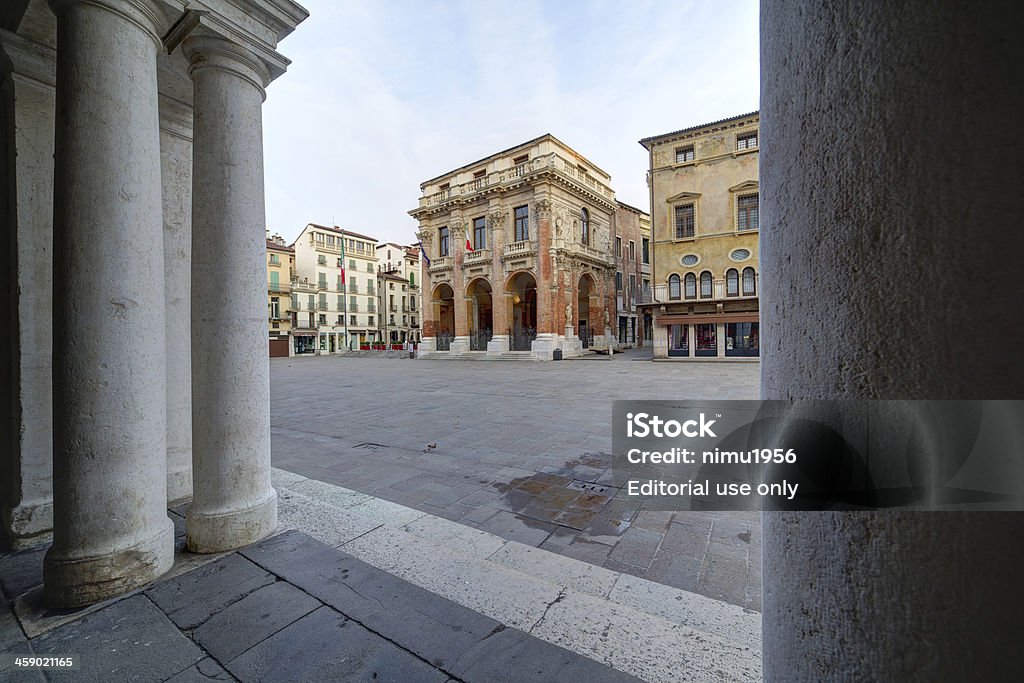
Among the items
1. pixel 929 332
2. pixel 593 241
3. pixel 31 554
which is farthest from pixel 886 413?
pixel 593 241

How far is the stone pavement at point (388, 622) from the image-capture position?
5.68ft

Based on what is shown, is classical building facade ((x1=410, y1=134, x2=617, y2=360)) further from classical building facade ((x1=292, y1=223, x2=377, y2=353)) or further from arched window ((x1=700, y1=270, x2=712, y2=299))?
classical building facade ((x1=292, y1=223, x2=377, y2=353))

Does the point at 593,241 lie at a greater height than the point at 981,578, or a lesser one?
greater

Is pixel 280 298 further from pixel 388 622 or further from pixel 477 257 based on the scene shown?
pixel 388 622

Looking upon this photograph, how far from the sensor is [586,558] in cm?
270

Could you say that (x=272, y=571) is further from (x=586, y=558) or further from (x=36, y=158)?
(x=36, y=158)

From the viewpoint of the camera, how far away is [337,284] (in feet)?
154

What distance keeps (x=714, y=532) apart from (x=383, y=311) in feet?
169

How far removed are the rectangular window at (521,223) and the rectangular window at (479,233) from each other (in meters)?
2.72

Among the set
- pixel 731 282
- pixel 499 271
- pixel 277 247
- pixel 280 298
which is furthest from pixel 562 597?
pixel 277 247

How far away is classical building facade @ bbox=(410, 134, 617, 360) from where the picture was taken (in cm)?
2555

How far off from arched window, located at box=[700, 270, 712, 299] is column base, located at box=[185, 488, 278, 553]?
21742 millimetres

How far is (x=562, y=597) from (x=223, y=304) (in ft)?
8.65

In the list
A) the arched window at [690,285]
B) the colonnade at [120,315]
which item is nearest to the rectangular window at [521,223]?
the arched window at [690,285]
